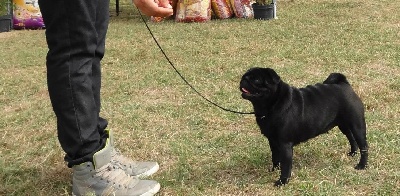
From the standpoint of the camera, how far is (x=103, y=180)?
2293 millimetres

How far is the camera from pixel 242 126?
3.48m

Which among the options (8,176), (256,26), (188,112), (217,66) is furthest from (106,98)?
(256,26)

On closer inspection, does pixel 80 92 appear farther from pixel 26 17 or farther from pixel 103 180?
pixel 26 17

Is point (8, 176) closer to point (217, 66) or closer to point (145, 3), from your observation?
point (145, 3)

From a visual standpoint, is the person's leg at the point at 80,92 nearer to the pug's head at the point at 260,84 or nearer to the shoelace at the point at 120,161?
the shoelace at the point at 120,161

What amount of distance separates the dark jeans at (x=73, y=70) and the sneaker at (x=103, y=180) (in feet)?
0.15

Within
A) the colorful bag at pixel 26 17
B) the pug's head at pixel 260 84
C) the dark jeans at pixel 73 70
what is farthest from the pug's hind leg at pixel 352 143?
the colorful bag at pixel 26 17

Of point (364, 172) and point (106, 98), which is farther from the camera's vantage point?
point (106, 98)

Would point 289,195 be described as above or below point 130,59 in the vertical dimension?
above

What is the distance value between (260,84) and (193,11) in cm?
623

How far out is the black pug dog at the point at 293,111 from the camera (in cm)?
245

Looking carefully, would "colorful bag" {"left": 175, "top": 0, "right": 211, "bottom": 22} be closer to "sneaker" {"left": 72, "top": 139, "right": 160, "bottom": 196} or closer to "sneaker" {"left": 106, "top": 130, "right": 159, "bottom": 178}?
"sneaker" {"left": 106, "top": 130, "right": 159, "bottom": 178}

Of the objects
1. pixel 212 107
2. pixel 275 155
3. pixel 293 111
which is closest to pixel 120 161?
pixel 275 155

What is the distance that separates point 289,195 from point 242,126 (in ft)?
3.67
